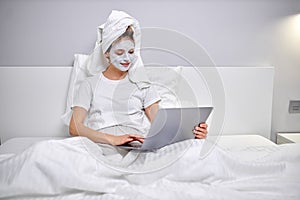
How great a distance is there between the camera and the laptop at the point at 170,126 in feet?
3.57

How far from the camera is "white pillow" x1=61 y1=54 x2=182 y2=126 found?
1590mm

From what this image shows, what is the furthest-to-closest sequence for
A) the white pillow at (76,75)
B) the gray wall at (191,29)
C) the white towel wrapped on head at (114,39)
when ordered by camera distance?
1. the gray wall at (191,29)
2. the white pillow at (76,75)
3. the white towel wrapped on head at (114,39)

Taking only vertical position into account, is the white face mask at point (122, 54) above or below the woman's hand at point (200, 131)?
above

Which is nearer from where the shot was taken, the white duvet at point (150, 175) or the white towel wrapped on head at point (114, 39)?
the white duvet at point (150, 175)

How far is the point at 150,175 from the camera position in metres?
0.98

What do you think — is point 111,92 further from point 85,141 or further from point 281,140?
point 281,140

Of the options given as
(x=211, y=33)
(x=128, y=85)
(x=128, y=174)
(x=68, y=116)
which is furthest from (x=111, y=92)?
(x=211, y=33)

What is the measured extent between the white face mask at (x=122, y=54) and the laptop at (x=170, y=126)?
375 mm

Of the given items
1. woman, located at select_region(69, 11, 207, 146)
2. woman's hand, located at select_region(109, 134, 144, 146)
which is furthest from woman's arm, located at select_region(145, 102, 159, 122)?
woman's hand, located at select_region(109, 134, 144, 146)

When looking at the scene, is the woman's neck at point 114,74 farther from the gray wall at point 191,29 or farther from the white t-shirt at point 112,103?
the gray wall at point 191,29

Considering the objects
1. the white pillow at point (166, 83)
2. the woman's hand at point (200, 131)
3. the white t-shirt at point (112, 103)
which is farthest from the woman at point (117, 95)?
the woman's hand at point (200, 131)

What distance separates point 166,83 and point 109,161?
24.8 inches

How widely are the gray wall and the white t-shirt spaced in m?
0.42

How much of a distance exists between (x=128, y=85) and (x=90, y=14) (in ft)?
1.85
